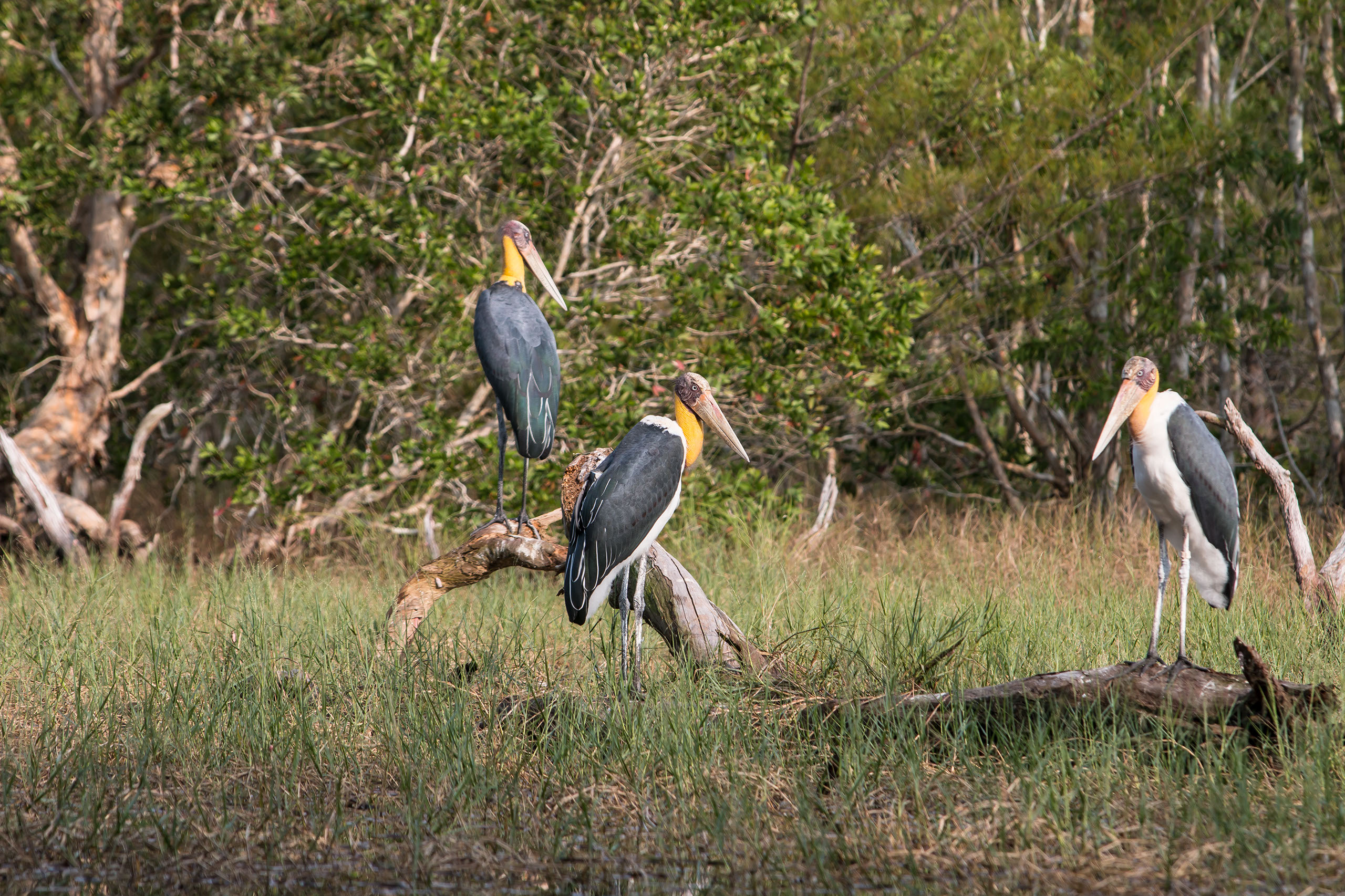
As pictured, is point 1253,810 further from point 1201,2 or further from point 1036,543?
point 1201,2

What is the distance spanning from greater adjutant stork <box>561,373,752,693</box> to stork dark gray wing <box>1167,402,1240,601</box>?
5.15 ft

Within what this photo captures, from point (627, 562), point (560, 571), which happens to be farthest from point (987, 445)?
point (627, 562)

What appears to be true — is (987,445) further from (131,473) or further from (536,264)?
(131,473)

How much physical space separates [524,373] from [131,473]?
12.5 feet

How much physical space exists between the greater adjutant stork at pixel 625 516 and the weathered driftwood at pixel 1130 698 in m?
0.86

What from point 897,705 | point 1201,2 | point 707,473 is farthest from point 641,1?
point 897,705

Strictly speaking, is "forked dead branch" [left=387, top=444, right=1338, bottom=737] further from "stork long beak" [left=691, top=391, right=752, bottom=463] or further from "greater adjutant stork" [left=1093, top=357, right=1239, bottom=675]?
"stork long beak" [left=691, top=391, right=752, bottom=463]

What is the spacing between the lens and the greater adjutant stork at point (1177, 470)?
3818mm

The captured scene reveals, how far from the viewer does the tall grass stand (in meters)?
3.05

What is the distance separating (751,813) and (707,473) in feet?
14.3

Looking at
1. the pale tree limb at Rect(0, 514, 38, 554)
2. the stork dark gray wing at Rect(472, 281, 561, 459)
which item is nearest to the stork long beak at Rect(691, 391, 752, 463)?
the stork dark gray wing at Rect(472, 281, 561, 459)

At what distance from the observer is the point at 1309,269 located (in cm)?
833

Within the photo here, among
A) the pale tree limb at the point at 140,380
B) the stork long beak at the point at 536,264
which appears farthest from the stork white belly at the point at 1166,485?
the pale tree limb at the point at 140,380

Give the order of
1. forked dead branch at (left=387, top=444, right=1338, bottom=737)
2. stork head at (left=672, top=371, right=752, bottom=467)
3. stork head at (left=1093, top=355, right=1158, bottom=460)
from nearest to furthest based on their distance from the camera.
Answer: forked dead branch at (left=387, top=444, right=1338, bottom=737) < stork head at (left=1093, top=355, right=1158, bottom=460) < stork head at (left=672, top=371, right=752, bottom=467)
